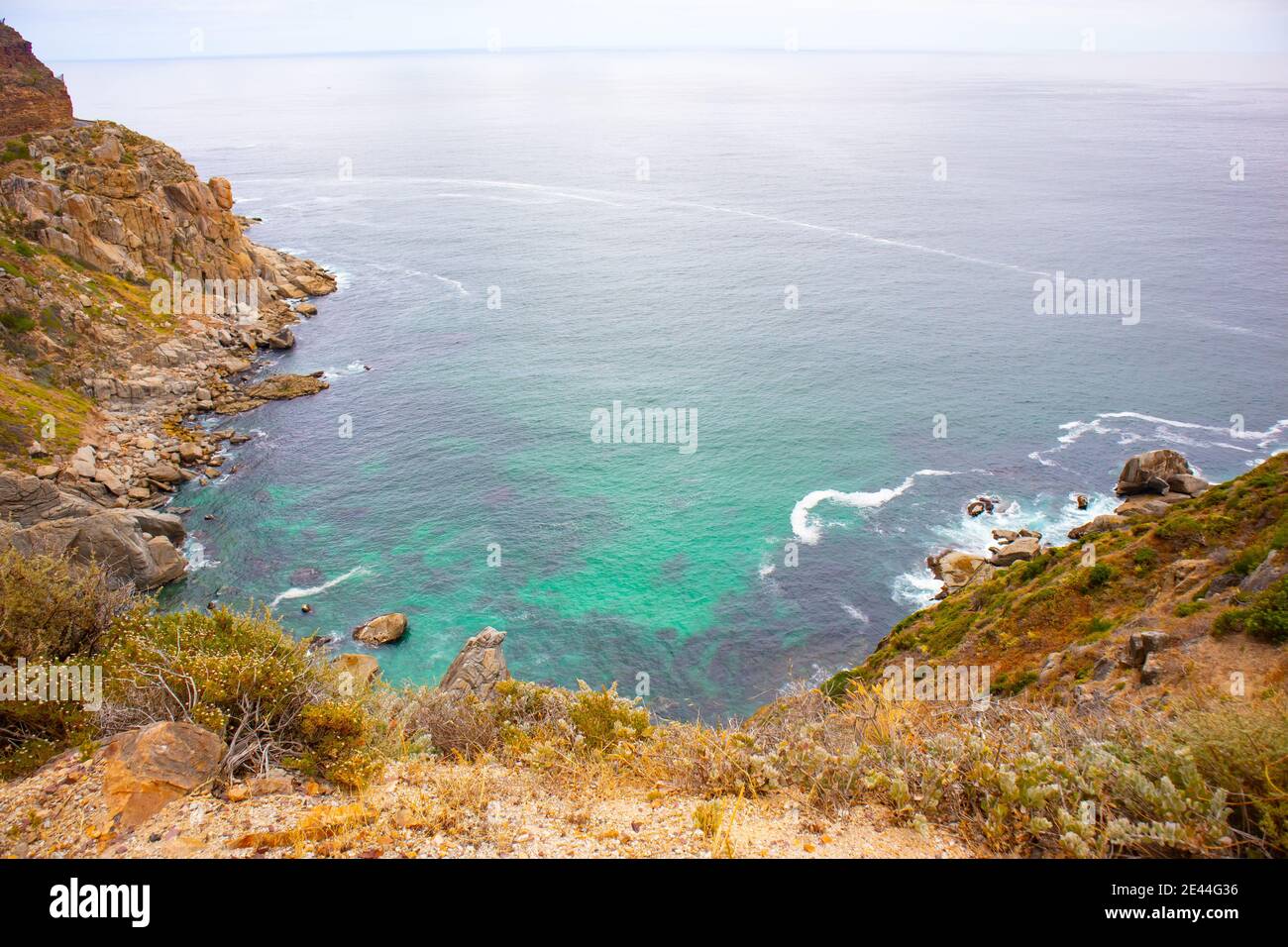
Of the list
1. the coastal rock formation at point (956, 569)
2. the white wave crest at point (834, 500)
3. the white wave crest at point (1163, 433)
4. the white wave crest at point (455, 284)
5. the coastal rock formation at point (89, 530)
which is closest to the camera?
the coastal rock formation at point (89, 530)

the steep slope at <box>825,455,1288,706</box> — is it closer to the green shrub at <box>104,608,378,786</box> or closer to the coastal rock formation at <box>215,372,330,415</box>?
the green shrub at <box>104,608,378,786</box>

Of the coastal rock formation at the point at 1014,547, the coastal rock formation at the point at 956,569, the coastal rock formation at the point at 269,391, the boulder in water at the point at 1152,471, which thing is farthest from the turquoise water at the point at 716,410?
the boulder in water at the point at 1152,471

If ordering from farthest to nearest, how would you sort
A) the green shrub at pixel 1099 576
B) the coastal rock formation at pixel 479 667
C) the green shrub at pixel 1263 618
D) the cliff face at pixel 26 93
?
the cliff face at pixel 26 93 < the coastal rock formation at pixel 479 667 < the green shrub at pixel 1099 576 < the green shrub at pixel 1263 618

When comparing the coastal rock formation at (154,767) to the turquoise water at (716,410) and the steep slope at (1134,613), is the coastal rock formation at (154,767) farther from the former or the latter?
the turquoise water at (716,410)

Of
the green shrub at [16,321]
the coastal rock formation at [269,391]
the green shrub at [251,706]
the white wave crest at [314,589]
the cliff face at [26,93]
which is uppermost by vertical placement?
the cliff face at [26,93]

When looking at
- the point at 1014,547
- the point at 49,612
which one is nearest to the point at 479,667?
the point at 49,612

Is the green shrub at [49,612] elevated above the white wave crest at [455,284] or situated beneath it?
→ situated beneath

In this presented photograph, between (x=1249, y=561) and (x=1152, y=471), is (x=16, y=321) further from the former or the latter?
(x=1152, y=471)
